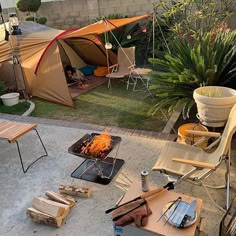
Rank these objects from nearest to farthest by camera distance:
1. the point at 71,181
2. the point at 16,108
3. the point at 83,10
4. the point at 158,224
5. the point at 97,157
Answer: the point at 158,224
the point at 97,157
the point at 71,181
the point at 16,108
the point at 83,10

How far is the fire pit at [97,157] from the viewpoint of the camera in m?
3.07

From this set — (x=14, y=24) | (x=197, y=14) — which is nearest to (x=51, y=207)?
(x=14, y=24)

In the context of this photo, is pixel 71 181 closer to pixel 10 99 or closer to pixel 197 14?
pixel 10 99

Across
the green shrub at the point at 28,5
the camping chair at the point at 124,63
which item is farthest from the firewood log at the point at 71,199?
the green shrub at the point at 28,5

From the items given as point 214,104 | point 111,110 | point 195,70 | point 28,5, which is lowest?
point 111,110

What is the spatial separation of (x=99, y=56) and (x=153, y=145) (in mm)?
4813

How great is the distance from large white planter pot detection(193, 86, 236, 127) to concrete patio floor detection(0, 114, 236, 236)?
57cm

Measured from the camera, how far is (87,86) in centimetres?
732

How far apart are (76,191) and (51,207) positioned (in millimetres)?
369

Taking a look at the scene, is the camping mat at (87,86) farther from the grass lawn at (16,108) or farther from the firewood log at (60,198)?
the firewood log at (60,198)

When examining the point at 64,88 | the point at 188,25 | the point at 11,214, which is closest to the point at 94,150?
the point at 11,214

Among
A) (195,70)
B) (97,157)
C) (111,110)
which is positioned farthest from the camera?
(111,110)

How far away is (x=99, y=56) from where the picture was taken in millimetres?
8125

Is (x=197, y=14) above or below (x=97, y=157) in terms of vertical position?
above
